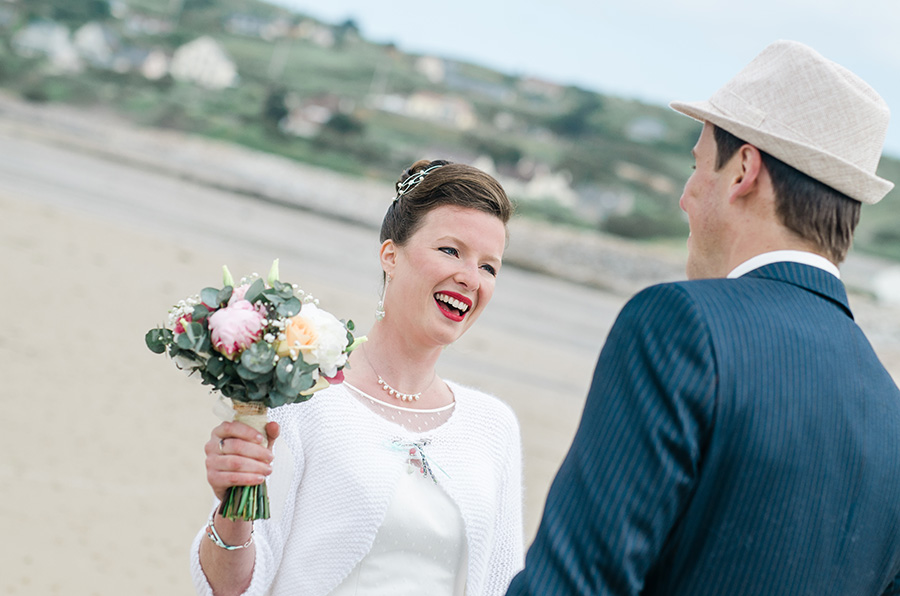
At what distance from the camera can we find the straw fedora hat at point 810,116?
1950 millimetres

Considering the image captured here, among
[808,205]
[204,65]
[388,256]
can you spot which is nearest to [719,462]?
[808,205]

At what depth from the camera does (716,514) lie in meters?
1.78

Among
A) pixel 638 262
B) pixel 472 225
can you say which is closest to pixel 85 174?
pixel 638 262

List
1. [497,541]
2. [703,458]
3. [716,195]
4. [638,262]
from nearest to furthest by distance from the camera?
[703,458], [716,195], [497,541], [638,262]

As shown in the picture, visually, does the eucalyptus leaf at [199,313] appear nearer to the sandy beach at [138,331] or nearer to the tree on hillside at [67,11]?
the sandy beach at [138,331]

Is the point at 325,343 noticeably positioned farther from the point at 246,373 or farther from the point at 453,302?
the point at 453,302

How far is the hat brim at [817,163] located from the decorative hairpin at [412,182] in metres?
1.58

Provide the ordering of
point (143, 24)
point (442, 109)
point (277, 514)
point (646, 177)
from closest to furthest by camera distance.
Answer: point (277, 514)
point (646, 177)
point (143, 24)
point (442, 109)

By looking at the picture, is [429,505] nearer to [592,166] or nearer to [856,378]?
[856,378]

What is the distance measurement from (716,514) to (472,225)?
1.69 metres

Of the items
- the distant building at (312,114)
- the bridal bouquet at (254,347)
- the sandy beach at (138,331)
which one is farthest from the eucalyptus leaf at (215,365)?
the distant building at (312,114)

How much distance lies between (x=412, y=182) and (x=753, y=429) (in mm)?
1962

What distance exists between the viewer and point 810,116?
1985mm

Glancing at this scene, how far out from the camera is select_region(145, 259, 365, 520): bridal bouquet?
7.79 ft
